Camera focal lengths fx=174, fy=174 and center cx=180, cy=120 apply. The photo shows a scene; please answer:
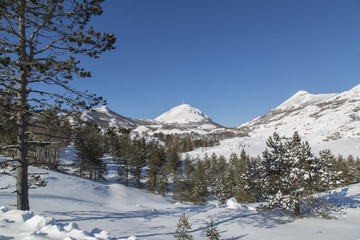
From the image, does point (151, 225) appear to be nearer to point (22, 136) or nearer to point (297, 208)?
point (22, 136)

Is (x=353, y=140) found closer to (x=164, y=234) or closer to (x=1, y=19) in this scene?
(x=164, y=234)

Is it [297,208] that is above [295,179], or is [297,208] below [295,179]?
below

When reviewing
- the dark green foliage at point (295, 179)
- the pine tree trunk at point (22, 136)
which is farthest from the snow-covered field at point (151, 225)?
the dark green foliage at point (295, 179)

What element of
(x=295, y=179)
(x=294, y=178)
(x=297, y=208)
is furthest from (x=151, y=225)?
(x=295, y=179)

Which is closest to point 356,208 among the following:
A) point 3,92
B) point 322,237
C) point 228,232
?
point 322,237

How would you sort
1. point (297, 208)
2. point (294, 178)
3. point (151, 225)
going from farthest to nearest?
point (294, 178)
point (297, 208)
point (151, 225)

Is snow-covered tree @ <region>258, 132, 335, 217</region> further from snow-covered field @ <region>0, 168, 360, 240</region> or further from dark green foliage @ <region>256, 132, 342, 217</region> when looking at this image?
snow-covered field @ <region>0, 168, 360, 240</region>

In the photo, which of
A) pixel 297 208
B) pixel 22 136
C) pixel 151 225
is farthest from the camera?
pixel 297 208

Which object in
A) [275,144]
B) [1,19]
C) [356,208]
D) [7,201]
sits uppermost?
[1,19]

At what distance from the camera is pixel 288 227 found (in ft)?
29.7

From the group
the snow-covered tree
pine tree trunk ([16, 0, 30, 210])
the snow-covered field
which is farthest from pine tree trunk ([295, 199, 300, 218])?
pine tree trunk ([16, 0, 30, 210])

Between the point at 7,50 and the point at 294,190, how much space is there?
50.1 feet

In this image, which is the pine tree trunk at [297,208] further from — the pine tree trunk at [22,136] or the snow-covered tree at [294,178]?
the pine tree trunk at [22,136]

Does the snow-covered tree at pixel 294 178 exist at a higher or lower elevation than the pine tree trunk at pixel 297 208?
higher
